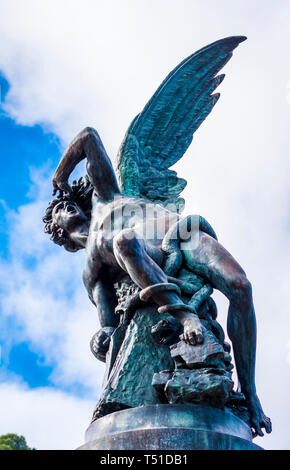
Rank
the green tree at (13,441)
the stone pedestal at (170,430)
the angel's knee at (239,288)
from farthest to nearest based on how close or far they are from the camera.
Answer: the green tree at (13,441)
the angel's knee at (239,288)
the stone pedestal at (170,430)

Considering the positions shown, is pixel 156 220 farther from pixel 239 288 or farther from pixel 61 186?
pixel 61 186

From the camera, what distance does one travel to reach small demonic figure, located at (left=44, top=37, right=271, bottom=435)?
19.4ft

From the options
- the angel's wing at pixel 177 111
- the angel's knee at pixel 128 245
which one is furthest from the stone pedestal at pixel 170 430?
the angel's wing at pixel 177 111

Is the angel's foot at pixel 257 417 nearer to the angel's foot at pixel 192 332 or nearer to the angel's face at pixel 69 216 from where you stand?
the angel's foot at pixel 192 332

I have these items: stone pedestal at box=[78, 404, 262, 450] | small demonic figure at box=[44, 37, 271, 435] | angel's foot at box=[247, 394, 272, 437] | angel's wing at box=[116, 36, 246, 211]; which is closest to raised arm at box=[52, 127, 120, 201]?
small demonic figure at box=[44, 37, 271, 435]

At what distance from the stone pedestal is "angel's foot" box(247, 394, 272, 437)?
410 millimetres

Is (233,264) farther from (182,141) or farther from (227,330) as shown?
(182,141)

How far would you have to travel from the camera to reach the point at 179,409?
16.9 ft

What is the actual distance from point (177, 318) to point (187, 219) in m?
1.20

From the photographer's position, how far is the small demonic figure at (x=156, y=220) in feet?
19.4

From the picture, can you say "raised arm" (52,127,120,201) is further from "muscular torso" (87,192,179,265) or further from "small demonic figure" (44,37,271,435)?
"muscular torso" (87,192,179,265)

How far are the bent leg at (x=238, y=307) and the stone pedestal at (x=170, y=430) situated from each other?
2.26 ft
